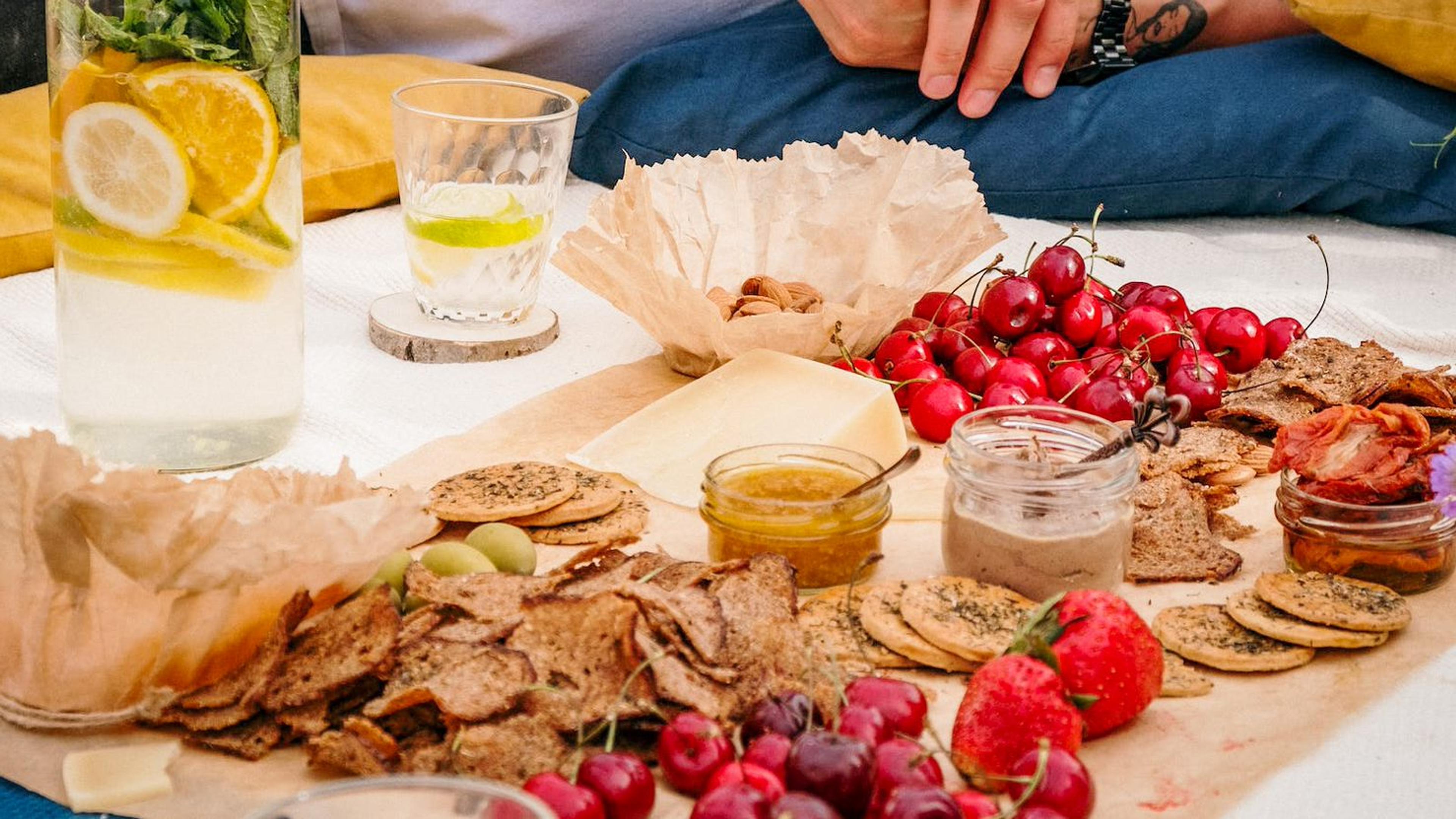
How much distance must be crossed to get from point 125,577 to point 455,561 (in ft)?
0.71

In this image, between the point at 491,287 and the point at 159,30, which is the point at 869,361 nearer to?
the point at 491,287

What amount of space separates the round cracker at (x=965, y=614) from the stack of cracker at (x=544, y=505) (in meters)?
0.24

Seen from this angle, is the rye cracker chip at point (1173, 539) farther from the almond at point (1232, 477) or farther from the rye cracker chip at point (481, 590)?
the rye cracker chip at point (481, 590)

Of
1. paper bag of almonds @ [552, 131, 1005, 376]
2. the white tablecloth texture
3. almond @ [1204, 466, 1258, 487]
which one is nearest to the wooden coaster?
the white tablecloth texture

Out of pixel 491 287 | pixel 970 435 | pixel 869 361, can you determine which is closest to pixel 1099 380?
pixel 869 361

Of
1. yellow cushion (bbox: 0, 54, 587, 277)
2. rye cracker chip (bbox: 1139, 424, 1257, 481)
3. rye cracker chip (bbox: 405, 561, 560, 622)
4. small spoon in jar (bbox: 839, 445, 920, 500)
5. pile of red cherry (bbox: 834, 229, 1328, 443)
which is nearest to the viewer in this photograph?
rye cracker chip (bbox: 405, 561, 560, 622)

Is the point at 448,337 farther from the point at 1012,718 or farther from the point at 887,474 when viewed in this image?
the point at 1012,718

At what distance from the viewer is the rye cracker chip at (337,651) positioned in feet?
3.00

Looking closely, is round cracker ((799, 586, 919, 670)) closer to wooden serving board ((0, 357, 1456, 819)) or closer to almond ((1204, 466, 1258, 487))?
wooden serving board ((0, 357, 1456, 819))

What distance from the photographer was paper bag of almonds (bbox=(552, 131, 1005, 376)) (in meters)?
1.54

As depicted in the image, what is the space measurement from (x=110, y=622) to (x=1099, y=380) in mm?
901

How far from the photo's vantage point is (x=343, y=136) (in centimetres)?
197

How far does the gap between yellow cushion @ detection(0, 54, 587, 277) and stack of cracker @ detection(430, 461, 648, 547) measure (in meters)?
0.66

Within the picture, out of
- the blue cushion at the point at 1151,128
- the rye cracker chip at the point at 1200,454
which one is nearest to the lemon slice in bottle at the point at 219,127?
the rye cracker chip at the point at 1200,454
